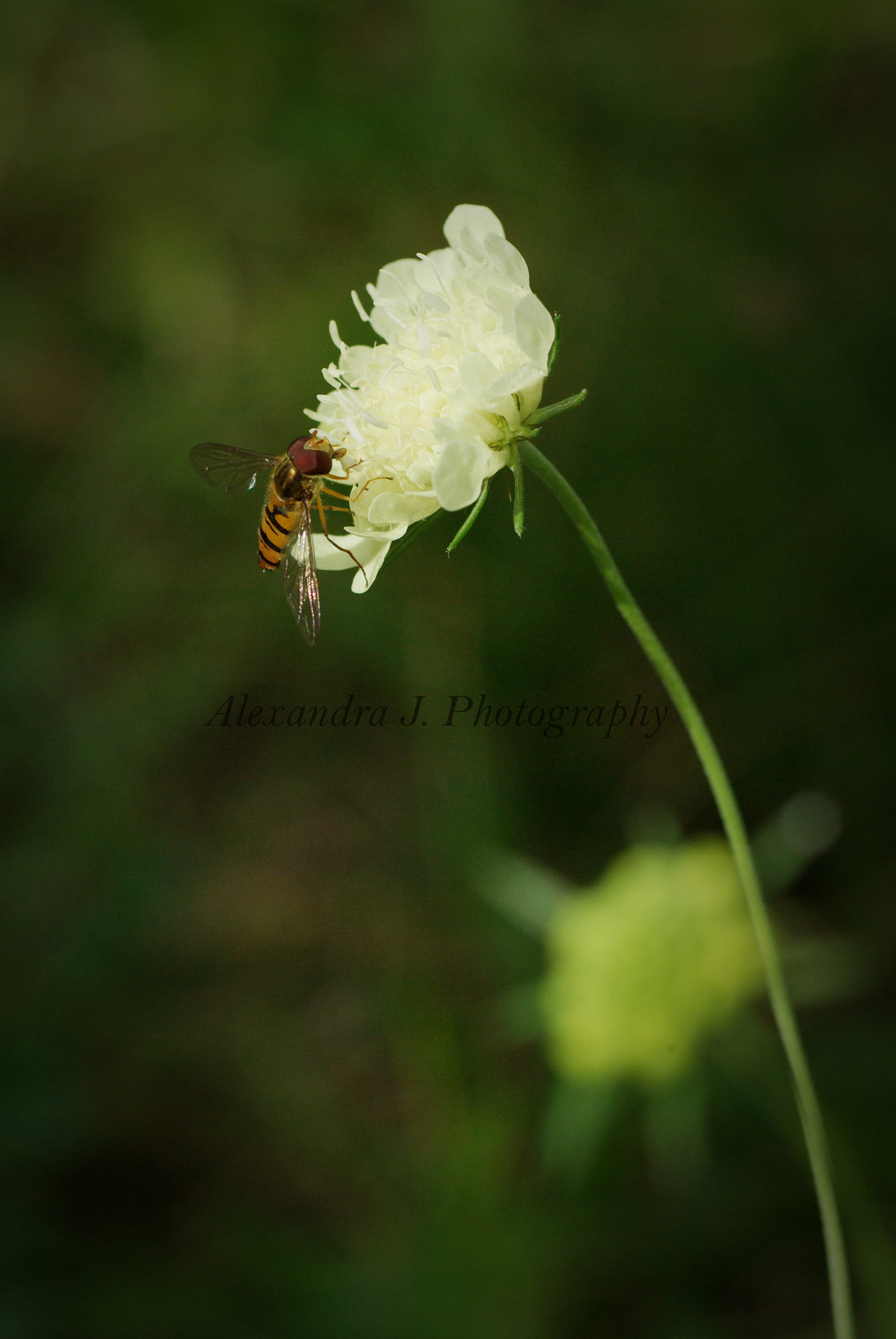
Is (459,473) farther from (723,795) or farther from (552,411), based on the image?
(723,795)

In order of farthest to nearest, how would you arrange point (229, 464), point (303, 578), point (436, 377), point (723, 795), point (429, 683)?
1. point (429, 683)
2. point (229, 464)
3. point (303, 578)
4. point (436, 377)
5. point (723, 795)

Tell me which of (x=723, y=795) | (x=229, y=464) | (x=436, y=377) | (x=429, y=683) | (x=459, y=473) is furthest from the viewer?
(x=429, y=683)

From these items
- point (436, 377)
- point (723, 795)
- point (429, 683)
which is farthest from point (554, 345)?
point (429, 683)

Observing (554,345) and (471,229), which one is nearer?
(554,345)

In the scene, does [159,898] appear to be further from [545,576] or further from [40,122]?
[40,122]

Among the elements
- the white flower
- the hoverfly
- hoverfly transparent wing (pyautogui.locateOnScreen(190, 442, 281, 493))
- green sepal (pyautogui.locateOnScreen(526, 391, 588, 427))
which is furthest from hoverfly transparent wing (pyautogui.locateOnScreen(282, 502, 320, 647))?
green sepal (pyautogui.locateOnScreen(526, 391, 588, 427))

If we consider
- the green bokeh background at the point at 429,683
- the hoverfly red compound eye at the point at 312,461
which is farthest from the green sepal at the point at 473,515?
the green bokeh background at the point at 429,683

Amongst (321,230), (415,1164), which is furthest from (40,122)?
(415,1164)

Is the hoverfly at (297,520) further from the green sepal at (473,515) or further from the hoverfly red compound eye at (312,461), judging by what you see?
the green sepal at (473,515)
